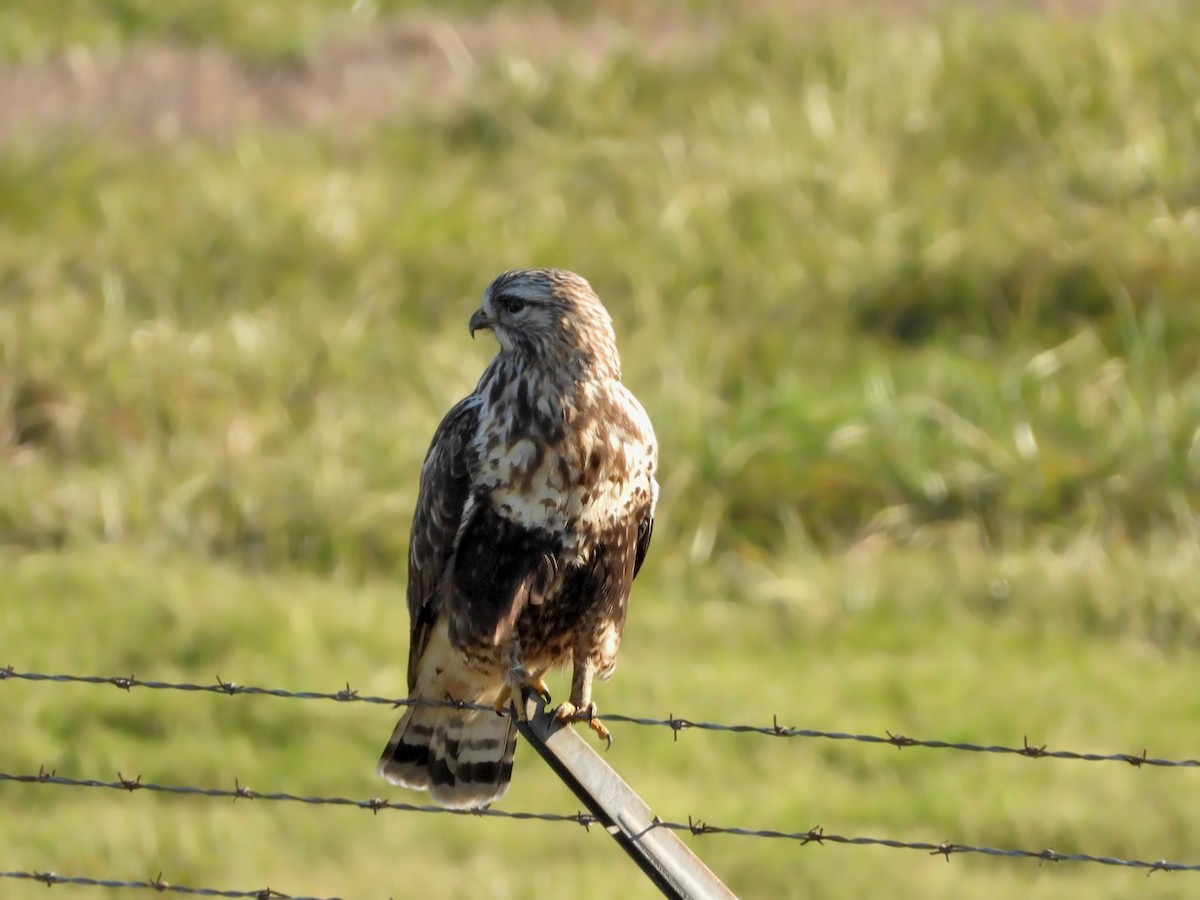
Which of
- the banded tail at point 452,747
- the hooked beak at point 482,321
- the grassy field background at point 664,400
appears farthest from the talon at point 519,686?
the grassy field background at point 664,400

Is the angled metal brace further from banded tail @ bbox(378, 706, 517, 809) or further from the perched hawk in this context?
banded tail @ bbox(378, 706, 517, 809)

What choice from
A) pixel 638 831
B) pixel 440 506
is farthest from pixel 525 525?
pixel 638 831

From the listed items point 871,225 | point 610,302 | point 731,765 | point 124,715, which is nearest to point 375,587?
point 124,715

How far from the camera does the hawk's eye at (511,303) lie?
516 cm

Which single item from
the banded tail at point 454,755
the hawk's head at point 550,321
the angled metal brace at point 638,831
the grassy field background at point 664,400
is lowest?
the angled metal brace at point 638,831

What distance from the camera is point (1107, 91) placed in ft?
45.5

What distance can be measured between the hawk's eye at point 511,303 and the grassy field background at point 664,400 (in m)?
2.58

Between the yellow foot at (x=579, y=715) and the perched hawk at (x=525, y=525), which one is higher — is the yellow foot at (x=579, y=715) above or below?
below

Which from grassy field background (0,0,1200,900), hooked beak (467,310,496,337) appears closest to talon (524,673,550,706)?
hooked beak (467,310,496,337)

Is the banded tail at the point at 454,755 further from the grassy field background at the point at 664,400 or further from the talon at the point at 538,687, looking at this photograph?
the grassy field background at the point at 664,400

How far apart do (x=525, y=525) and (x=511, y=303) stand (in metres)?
0.63

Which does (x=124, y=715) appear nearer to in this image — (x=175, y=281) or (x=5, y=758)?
(x=5, y=758)

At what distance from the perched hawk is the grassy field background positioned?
1.88m

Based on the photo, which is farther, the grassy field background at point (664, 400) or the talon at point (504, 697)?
the grassy field background at point (664, 400)
